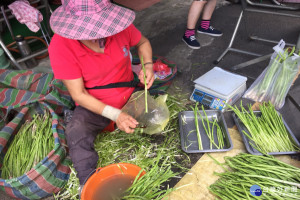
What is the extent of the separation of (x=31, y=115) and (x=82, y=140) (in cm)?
71

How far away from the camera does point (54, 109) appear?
229cm

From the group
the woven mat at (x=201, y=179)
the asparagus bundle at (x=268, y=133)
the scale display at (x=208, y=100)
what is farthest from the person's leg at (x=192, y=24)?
the woven mat at (x=201, y=179)

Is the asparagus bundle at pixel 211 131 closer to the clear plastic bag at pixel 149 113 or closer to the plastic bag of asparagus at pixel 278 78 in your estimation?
the clear plastic bag at pixel 149 113

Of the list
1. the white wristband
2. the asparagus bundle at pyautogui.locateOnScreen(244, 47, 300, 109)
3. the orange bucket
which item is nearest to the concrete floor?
the asparagus bundle at pyautogui.locateOnScreen(244, 47, 300, 109)

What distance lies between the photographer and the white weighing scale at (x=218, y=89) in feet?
7.42

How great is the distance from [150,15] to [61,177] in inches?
145

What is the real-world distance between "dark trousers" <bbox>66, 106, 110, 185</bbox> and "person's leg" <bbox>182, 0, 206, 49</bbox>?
7.36 ft

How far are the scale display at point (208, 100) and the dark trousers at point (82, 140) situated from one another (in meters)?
1.10

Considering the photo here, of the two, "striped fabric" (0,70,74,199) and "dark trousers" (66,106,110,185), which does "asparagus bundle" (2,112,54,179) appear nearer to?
"striped fabric" (0,70,74,199)

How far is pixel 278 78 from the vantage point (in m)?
2.19

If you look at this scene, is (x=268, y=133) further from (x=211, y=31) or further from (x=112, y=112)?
(x=211, y=31)

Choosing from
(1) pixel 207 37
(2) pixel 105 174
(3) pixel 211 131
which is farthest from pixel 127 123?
(1) pixel 207 37

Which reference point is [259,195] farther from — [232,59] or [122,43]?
[232,59]

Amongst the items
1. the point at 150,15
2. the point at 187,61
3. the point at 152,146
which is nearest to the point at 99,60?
the point at 152,146
